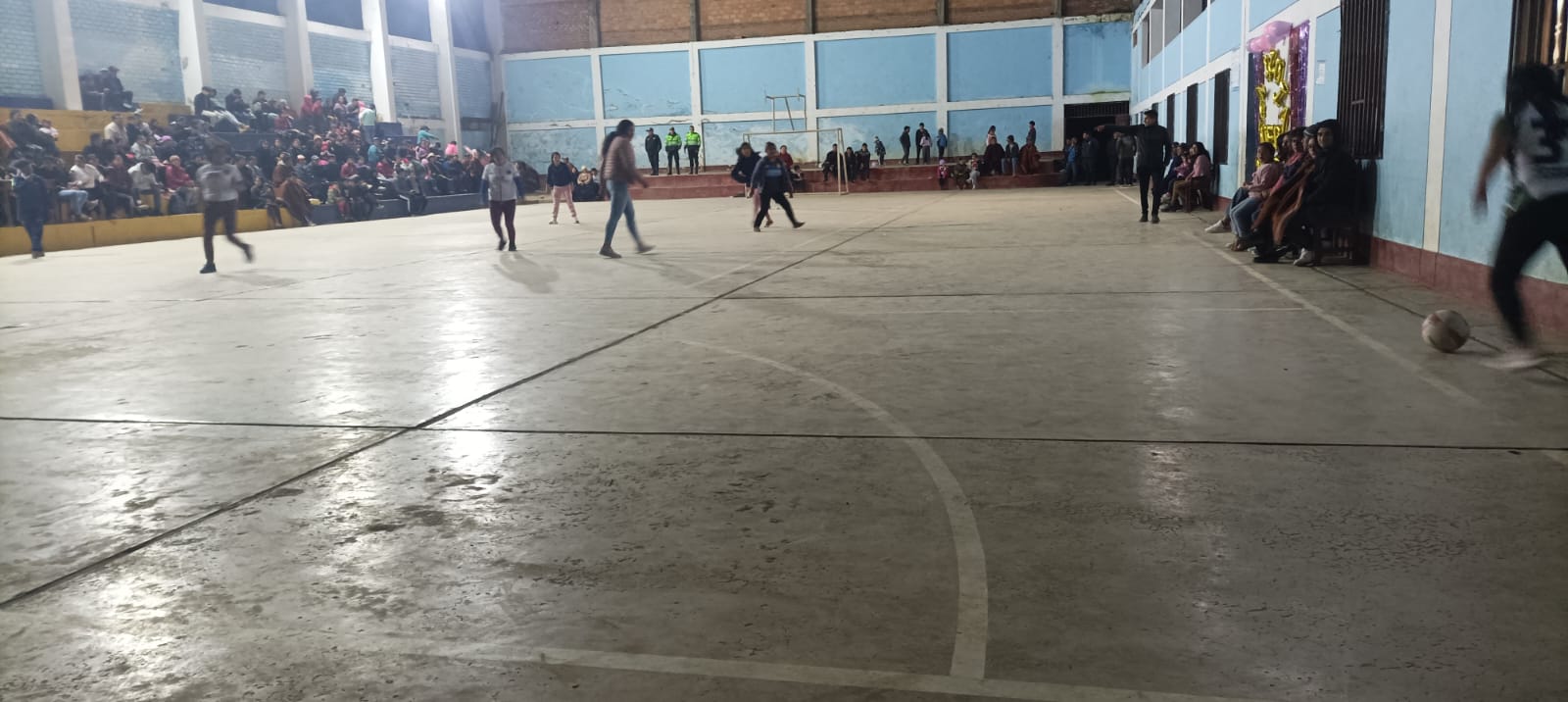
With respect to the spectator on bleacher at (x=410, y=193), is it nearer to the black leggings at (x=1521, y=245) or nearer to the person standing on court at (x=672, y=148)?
the person standing on court at (x=672, y=148)

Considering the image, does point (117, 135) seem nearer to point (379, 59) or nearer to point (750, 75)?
point (379, 59)

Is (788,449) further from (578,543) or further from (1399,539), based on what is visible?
(1399,539)

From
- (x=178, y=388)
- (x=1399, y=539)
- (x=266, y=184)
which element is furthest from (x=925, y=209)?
(x=1399, y=539)

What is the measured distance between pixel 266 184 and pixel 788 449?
23.0 meters

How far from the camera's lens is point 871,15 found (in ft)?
120

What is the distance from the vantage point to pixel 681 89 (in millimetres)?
38312

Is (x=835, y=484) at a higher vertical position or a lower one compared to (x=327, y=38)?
lower

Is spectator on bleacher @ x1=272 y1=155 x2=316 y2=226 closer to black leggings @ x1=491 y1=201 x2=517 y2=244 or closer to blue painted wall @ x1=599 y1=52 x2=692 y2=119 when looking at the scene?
black leggings @ x1=491 y1=201 x2=517 y2=244

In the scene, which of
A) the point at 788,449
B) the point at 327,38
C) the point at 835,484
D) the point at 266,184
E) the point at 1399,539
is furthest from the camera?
the point at 327,38

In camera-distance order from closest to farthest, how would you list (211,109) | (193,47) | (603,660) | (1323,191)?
(603,660) → (1323,191) → (211,109) → (193,47)

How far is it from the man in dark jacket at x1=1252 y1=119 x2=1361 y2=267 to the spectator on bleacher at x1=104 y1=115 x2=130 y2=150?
2163 cm

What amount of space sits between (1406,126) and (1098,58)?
27.7 metres

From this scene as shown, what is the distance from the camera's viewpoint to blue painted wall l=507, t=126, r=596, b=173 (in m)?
39.7

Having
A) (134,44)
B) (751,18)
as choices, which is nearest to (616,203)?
(134,44)
